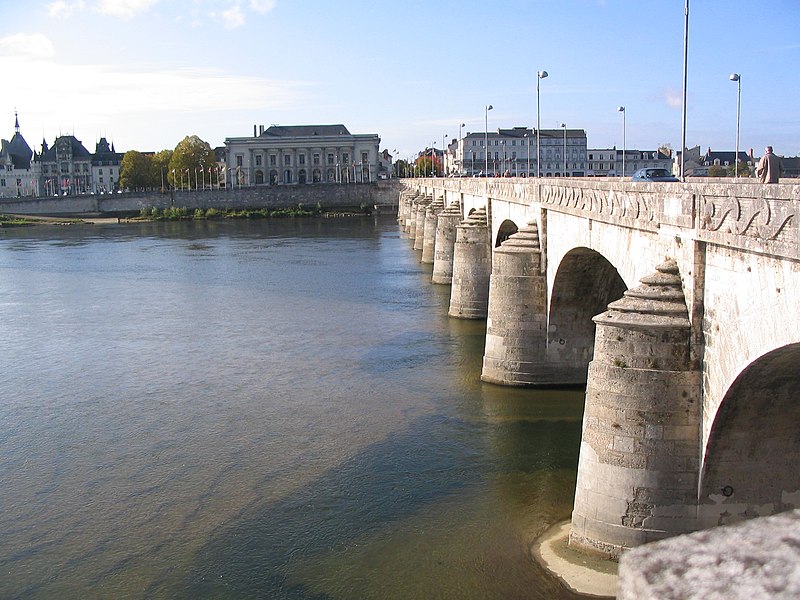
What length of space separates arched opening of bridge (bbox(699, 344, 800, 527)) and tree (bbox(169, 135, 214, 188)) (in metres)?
125

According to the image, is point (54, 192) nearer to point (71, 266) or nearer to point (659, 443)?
point (71, 266)

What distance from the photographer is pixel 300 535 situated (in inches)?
583

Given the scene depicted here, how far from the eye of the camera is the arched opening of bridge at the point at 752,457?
12086 mm

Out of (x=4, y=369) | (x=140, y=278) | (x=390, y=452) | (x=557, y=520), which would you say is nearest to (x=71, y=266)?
(x=140, y=278)

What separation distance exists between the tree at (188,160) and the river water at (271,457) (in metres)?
100

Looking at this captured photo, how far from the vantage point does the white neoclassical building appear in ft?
499

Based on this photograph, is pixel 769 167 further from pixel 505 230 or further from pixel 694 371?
pixel 505 230

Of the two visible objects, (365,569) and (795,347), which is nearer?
(795,347)

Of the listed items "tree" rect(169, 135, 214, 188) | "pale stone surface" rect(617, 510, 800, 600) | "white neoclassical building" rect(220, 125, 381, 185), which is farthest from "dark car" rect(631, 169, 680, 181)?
"white neoclassical building" rect(220, 125, 381, 185)

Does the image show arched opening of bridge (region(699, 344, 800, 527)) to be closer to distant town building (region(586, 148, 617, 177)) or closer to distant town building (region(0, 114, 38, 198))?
distant town building (region(586, 148, 617, 177))

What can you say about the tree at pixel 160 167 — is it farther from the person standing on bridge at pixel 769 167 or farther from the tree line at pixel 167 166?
the person standing on bridge at pixel 769 167

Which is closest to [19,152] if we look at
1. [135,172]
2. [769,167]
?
[135,172]

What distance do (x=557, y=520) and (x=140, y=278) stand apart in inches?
1547

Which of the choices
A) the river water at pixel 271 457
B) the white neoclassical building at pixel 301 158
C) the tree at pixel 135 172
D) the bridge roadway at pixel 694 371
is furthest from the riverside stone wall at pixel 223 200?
the bridge roadway at pixel 694 371
